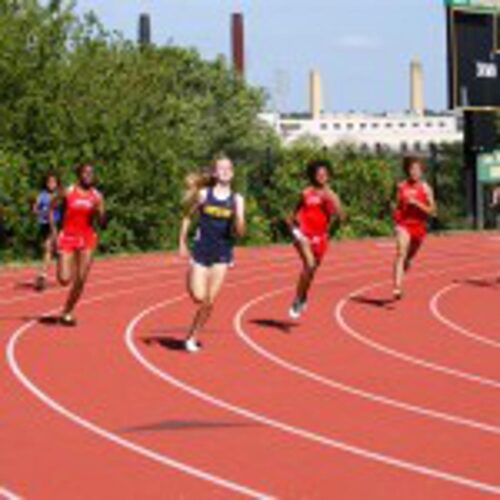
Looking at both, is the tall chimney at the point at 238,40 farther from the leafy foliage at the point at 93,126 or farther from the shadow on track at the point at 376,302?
the shadow on track at the point at 376,302

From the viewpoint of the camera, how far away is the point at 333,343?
12.0 metres

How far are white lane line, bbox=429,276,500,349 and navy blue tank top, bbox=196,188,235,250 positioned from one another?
272cm

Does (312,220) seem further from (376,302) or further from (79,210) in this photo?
(376,302)

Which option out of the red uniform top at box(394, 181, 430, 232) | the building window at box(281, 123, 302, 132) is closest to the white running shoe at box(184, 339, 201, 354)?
the red uniform top at box(394, 181, 430, 232)

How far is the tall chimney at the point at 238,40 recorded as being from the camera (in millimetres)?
90188

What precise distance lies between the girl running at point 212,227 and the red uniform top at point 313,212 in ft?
6.21

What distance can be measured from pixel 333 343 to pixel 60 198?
3.60 m

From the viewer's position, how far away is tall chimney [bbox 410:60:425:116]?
15225cm

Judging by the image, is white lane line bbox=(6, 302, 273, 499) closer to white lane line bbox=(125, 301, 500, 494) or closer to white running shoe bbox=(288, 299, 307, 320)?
white lane line bbox=(125, 301, 500, 494)

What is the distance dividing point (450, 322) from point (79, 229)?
410 centimetres

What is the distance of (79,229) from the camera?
43.4 ft

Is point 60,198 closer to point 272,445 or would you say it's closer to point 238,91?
point 272,445

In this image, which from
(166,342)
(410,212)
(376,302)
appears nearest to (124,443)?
(166,342)

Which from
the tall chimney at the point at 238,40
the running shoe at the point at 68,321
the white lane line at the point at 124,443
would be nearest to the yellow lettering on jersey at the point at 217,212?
the white lane line at the point at 124,443
